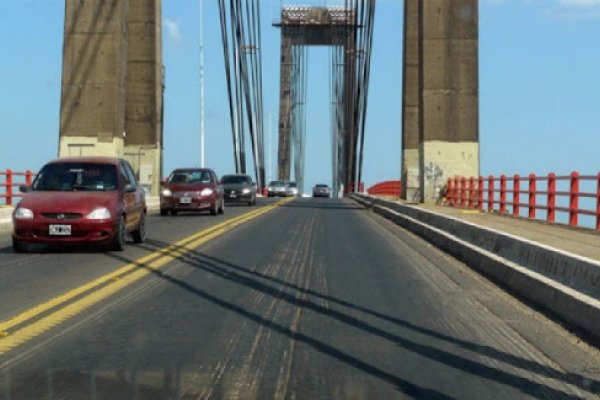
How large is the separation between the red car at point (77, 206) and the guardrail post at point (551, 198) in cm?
976

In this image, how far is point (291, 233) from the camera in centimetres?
1983

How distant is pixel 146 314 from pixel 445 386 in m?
3.61

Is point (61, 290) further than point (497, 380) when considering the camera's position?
Yes

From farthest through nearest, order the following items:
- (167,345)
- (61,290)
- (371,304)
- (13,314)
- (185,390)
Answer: (61,290)
(371,304)
(13,314)
(167,345)
(185,390)

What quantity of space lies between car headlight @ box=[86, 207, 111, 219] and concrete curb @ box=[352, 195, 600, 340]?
580cm

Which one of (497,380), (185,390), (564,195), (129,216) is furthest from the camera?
(564,195)

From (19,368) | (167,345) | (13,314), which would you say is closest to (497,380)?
(167,345)

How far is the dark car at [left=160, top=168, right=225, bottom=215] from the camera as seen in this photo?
29141 mm

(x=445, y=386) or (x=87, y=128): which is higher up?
(x=87, y=128)

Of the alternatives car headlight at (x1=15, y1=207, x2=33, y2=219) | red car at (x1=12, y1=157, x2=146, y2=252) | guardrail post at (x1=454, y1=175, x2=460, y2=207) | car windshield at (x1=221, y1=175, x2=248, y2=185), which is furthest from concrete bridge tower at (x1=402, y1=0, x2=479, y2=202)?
car headlight at (x1=15, y1=207, x2=33, y2=219)

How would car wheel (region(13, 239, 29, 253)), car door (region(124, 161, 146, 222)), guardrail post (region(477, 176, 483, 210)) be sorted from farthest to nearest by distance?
guardrail post (region(477, 176, 483, 210)) < car door (region(124, 161, 146, 222)) < car wheel (region(13, 239, 29, 253))

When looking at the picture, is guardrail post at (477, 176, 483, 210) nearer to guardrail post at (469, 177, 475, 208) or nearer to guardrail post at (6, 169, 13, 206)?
guardrail post at (469, 177, 475, 208)

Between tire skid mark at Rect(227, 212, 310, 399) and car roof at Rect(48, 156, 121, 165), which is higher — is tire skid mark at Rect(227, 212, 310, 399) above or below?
below

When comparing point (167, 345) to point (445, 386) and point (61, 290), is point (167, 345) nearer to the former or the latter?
point (445, 386)
